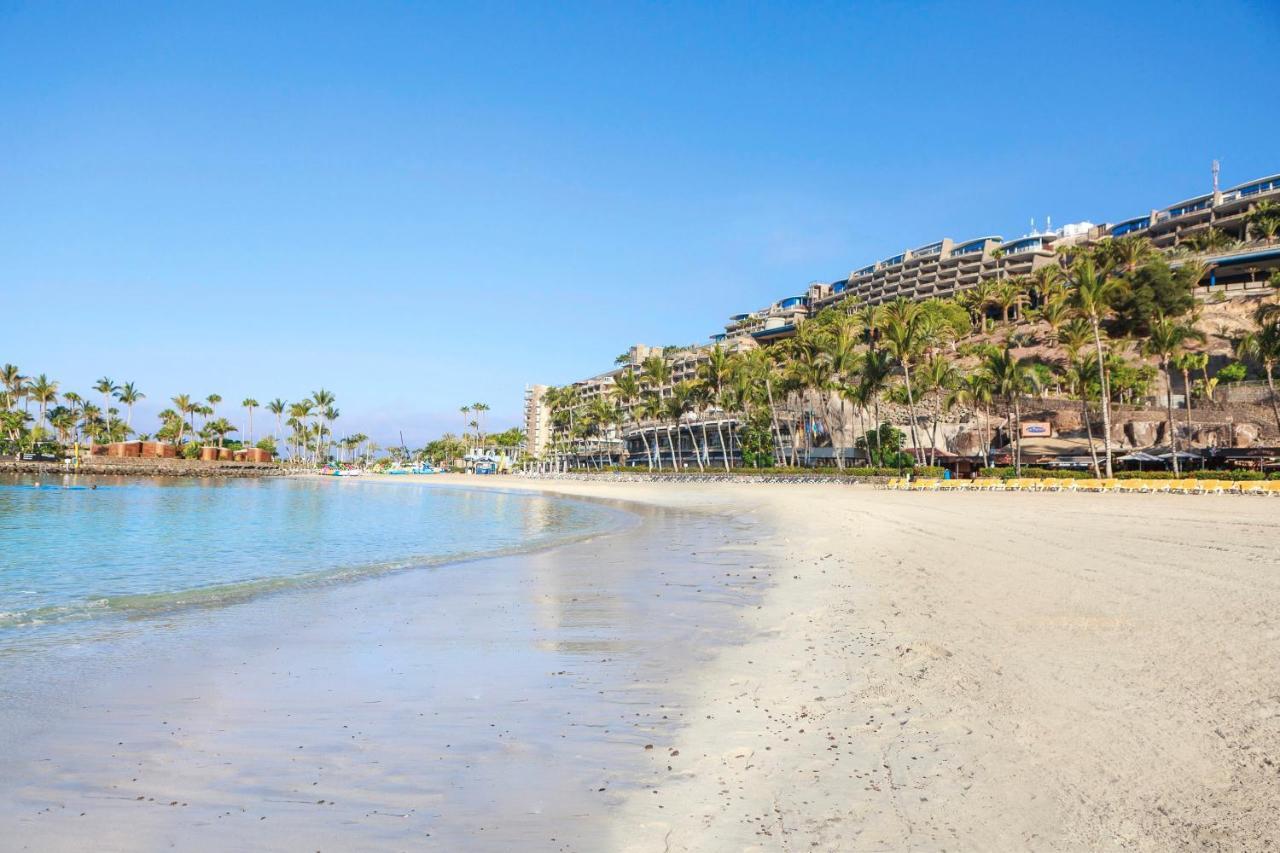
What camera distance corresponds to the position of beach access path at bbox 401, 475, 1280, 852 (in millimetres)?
3766

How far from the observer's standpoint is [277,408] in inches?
6506

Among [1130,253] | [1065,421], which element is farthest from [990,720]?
[1130,253]

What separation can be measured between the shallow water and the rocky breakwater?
12009 cm

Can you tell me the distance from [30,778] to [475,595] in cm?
715

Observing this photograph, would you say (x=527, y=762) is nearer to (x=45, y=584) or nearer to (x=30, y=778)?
(x=30, y=778)

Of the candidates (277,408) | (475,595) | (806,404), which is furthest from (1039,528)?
(277,408)

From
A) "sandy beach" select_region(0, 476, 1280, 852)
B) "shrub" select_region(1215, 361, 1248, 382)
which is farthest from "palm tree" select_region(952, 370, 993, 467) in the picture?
"sandy beach" select_region(0, 476, 1280, 852)

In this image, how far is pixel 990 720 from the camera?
17.1ft

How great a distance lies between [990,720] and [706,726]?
1.99 meters

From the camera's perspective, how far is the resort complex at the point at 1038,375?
55.4 m

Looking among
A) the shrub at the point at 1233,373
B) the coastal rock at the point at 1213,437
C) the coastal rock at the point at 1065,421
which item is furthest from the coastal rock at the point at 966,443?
the shrub at the point at 1233,373

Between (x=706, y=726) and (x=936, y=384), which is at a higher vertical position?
(x=936, y=384)

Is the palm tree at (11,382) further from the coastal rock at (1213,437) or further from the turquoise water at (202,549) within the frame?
the coastal rock at (1213,437)

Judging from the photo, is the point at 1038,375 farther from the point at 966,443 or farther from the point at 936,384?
the point at 936,384
